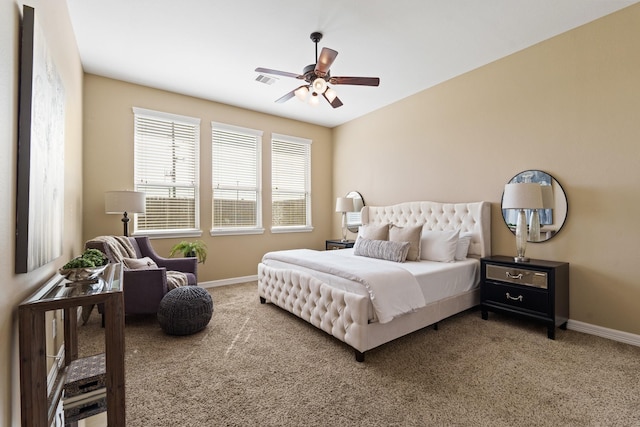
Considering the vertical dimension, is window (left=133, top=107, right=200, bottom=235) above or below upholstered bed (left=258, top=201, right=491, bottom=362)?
above

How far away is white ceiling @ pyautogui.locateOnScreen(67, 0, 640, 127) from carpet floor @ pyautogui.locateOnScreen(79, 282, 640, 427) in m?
3.01

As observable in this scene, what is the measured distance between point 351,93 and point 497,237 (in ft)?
9.33

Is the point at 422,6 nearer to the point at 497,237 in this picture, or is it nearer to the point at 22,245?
the point at 497,237

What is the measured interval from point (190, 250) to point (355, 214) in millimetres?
2921

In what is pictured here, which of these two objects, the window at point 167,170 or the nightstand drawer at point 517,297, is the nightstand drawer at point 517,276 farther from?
the window at point 167,170

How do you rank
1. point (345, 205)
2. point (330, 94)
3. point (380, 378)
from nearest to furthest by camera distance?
1. point (380, 378)
2. point (330, 94)
3. point (345, 205)

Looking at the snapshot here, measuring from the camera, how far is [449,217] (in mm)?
4023

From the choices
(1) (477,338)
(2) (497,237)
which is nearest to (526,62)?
(2) (497,237)

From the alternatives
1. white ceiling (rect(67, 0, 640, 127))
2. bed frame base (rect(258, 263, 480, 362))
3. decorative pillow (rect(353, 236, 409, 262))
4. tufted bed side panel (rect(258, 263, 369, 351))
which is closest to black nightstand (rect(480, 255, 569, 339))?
bed frame base (rect(258, 263, 480, 362))

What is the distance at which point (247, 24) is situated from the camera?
2900 mm

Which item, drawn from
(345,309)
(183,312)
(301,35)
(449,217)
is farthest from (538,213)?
(183,312)

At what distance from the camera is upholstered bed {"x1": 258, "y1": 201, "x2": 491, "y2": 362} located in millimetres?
2459

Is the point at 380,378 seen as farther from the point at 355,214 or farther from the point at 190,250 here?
the point at 355,214

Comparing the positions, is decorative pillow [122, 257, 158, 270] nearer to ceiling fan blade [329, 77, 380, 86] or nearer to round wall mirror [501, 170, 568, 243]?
ceiling fan blade [329, 77, 380, 86]
